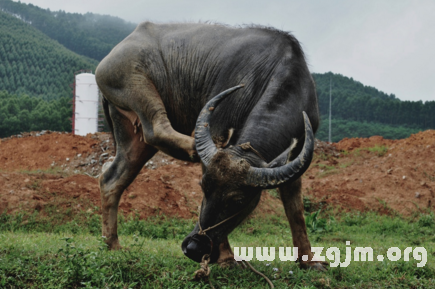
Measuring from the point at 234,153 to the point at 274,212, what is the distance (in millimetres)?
6371

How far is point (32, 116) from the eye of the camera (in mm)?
36812

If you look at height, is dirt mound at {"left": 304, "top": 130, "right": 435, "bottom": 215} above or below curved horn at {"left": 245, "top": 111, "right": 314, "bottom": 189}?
below

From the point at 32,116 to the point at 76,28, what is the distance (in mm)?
69104

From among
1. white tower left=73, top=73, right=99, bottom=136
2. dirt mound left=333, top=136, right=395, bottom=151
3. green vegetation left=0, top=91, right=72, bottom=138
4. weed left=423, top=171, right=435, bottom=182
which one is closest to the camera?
weed left=423, top=171, right=435, bottom=182

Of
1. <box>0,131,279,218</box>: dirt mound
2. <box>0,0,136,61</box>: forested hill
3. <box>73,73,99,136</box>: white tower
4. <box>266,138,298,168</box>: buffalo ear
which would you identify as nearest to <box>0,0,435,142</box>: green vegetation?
<box>0,0,136,61</box>: forested hill

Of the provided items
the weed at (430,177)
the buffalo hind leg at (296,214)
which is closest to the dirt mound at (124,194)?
the weed at (430,177)

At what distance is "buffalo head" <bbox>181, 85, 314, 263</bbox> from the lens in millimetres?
3658

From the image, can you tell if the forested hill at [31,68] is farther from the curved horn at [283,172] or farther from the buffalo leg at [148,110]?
the curved horn at [283,172]

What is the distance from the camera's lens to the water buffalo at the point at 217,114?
3.82 metres

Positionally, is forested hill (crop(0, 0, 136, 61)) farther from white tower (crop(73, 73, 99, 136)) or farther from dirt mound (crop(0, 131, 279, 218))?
dirt mound (crop(0, 131, 279, 218))

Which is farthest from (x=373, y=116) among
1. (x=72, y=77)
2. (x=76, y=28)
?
(x=76, y=28)

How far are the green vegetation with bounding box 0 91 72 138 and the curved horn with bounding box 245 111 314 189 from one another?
34121 mm

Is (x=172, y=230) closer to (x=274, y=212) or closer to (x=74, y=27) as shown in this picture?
(x=274, y=212)

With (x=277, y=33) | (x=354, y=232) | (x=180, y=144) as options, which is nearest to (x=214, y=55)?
(x=277, y=33)
